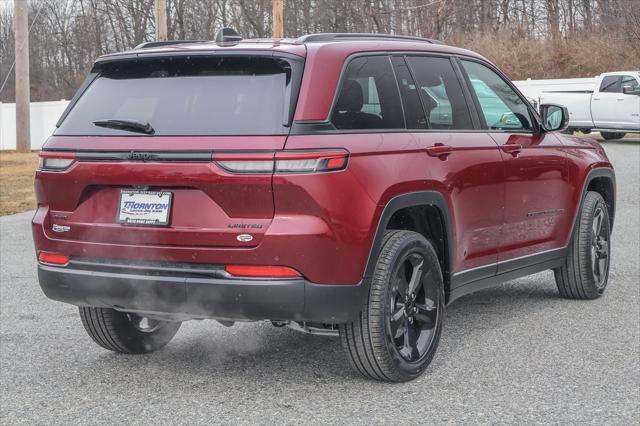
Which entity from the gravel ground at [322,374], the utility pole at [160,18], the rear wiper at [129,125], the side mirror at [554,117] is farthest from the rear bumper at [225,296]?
the utility pole at [160,18]

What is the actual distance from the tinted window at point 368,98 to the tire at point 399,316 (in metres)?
0.61

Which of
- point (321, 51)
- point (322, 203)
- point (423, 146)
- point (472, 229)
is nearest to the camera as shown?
point (322, 203)

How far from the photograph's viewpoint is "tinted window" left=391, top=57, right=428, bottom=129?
5.39 m

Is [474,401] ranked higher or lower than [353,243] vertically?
lower

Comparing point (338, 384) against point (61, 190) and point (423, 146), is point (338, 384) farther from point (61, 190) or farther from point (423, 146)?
point (61, 190)

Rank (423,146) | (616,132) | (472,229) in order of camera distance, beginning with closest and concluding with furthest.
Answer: (423,146)
(472,229)
(616,132)

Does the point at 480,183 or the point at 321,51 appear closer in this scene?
the point at 321,51

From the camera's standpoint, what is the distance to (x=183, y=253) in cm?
472

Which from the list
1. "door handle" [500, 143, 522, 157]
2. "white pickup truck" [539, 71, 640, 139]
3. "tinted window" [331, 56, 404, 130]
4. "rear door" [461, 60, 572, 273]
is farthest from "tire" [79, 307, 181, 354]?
"white pickup truck" [539, 71, 640, 139]

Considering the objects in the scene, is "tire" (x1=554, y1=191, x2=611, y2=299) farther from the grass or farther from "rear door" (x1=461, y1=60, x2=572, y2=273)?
the grass

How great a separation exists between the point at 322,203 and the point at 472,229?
1563 mm

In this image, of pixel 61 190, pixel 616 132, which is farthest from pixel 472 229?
pixel 616 132

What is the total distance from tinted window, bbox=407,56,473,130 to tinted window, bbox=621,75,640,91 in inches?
816

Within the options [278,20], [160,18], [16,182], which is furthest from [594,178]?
[278,20]
